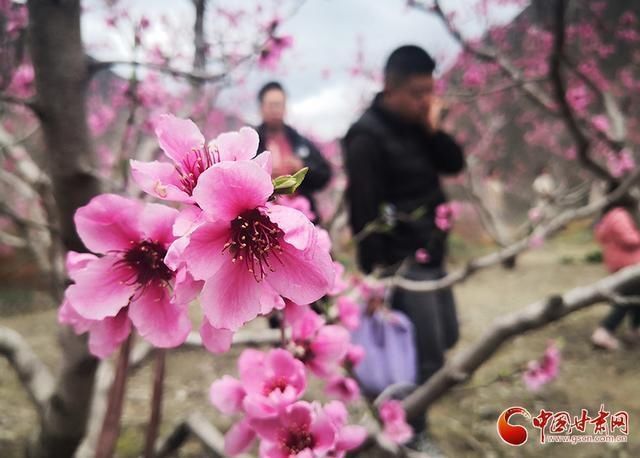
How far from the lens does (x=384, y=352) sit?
1.73 meters

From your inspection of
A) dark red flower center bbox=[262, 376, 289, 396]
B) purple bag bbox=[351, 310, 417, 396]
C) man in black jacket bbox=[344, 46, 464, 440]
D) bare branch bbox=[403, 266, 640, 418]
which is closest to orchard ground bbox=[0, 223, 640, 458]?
bare branch bbox=[403, 266, 640, 418]

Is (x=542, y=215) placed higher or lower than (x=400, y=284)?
higher

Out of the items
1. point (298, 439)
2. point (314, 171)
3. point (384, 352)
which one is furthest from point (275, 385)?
point (314, 171)

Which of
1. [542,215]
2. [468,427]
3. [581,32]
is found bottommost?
[468,427]

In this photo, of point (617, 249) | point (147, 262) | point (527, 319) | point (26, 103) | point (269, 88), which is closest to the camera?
point (147, 262)

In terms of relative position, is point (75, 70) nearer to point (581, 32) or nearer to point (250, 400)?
point (250, 400)

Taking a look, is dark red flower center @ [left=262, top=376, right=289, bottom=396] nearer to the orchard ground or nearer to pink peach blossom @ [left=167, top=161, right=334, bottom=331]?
pink peach blossom @ [left=167, top=161, right=334, bottom=331]

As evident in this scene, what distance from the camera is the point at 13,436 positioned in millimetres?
2920

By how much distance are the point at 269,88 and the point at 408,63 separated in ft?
3.47

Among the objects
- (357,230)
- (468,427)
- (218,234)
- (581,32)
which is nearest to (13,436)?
(357,230)

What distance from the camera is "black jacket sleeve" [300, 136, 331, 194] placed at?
2.55 m

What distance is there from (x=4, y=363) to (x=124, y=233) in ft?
16.5

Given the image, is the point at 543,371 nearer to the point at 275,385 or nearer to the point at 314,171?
the point at 314,171

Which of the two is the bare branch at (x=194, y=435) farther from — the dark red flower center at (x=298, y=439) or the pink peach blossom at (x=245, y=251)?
the pink peach blossom at (x=245, y=251)
